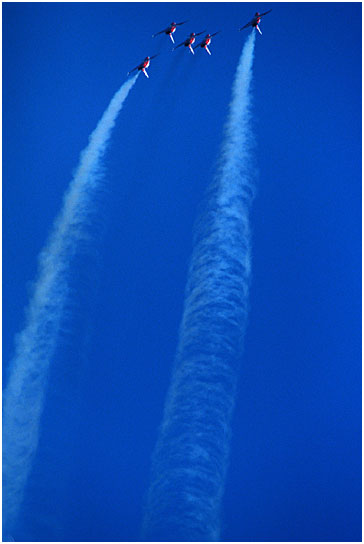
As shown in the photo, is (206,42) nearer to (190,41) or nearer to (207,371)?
(190,41)

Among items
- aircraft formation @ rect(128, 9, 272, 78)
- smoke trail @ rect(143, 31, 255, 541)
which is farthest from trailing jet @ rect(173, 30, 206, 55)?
smoke trail @ rect(143, 31, 255, 541)

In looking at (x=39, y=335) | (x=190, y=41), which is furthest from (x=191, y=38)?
(x=39, y=335)

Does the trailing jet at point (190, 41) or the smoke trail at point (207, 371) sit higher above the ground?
the trailing jet at point (190, 41)

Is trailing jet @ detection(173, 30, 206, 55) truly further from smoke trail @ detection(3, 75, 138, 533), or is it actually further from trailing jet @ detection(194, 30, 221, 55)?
smoke trail @ detection(3, 75, 138, 533)

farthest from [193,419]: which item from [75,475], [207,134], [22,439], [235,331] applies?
[207,134]

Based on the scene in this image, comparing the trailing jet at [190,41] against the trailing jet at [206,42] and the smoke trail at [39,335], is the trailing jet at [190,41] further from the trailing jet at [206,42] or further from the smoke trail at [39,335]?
the smoke trail at [39,335]

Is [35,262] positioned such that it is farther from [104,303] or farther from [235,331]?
[235,331]

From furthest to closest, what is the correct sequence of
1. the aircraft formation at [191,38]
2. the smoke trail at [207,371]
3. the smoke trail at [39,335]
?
the aircraft formation at [191,38], the smoke trail at [39,335], the smoke trail at [207,371]

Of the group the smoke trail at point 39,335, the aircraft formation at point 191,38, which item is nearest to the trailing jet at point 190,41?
the aircraft formation at point 191,38
